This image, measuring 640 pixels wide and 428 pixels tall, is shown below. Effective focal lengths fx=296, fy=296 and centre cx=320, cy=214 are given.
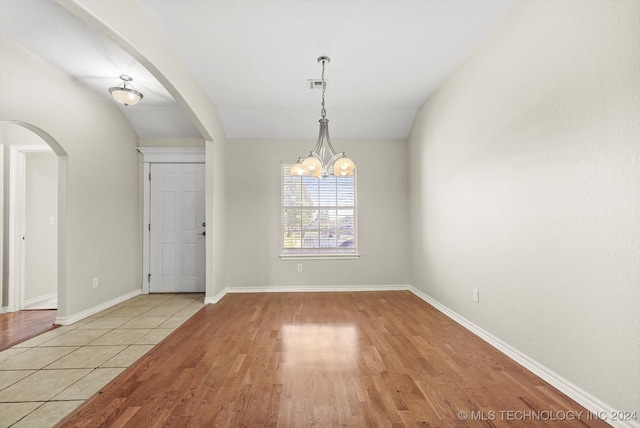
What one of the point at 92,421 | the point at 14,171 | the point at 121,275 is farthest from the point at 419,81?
the point at 14,171

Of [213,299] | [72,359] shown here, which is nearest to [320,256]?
[213,299]

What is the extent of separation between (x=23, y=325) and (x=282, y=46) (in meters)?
4.07

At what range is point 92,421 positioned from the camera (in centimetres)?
164

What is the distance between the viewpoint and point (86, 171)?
3604 mm

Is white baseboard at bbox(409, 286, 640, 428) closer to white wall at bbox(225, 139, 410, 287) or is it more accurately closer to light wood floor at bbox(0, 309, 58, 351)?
white wall at bbox(225, 139, 410, 287)

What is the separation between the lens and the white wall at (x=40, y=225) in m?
4.02

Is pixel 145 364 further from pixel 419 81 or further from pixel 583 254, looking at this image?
pixel 419 81

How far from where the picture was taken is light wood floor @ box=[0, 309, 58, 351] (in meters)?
2.85

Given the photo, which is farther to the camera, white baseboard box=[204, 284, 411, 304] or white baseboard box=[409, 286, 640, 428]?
white baseboard box=[204, 284, 411, 304]

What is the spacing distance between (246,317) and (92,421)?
6.17ft

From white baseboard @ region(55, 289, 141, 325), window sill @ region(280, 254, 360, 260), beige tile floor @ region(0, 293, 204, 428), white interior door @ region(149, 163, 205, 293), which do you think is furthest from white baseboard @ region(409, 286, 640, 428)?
white baseboard @ region(55, 289, 141, 325)

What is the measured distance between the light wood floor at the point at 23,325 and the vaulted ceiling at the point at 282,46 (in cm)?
277

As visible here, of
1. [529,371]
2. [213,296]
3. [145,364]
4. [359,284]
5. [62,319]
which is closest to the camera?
[529,371]

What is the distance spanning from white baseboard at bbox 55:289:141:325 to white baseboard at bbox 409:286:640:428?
428 centimetres
